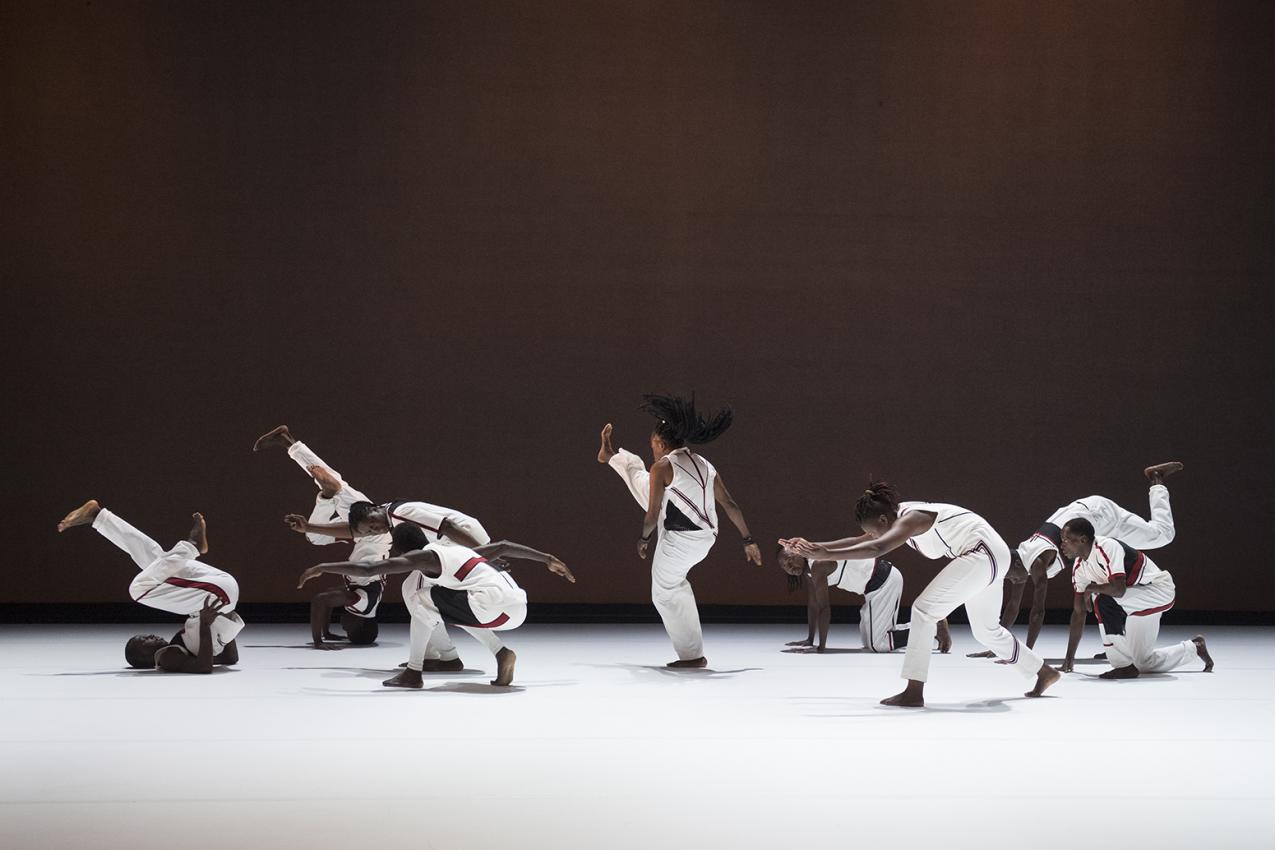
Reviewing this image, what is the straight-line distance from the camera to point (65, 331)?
8.48 metres

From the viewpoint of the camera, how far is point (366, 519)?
5.71m

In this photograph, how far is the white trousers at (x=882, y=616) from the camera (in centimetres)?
684

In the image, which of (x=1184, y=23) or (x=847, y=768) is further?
(x=1184, y=23)

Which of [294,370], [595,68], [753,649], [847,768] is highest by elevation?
[595,68]

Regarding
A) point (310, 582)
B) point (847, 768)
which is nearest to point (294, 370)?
point (310, 582)

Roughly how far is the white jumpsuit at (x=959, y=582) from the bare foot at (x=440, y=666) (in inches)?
Result: 84.1

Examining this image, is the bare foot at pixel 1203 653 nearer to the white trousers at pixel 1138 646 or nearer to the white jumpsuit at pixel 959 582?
the white trousers at pixel 1138 646

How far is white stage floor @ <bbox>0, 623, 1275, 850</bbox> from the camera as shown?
10.2 ft

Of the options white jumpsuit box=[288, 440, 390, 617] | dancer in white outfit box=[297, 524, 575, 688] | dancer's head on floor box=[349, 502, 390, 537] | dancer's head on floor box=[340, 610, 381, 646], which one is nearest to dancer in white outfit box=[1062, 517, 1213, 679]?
dancer in white outfit box=[297, 524, 575, 688]

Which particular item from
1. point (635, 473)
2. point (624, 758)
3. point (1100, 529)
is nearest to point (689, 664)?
point (635, 473)

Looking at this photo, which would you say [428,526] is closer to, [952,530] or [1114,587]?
[952,530]

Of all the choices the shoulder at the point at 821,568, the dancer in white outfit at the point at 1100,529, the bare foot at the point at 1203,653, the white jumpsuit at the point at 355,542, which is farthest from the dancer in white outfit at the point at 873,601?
the white jumpsuit at the point at 355,542

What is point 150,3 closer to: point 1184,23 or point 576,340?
point 576,340

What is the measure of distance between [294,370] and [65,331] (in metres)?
1.54
